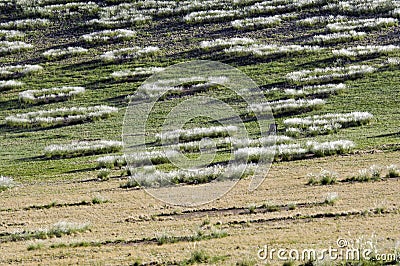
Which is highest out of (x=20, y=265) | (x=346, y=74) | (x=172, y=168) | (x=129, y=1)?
(x=129, y=1)

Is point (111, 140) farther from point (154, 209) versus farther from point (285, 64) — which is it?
point (285, 64)

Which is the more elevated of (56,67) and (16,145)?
(56,67)

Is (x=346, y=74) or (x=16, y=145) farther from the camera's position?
(x=346, y=74)

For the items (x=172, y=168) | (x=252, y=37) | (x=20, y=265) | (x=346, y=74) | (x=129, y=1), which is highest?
(x=129, y=1)

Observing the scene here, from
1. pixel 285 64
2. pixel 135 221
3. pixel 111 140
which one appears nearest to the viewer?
pixel 135 221

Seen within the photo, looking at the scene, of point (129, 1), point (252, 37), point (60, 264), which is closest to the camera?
point (60, 264)

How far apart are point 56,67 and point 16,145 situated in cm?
1279

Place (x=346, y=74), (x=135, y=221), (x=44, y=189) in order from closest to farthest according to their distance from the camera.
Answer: (x=135, y=221)
(x=44, y=189)
(x=346, y=74)

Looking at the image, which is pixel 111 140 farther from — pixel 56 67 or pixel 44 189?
pixel 56 67

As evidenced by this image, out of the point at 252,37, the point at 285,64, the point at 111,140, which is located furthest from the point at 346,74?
the point at 111,140

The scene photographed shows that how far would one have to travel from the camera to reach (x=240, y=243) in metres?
16.6

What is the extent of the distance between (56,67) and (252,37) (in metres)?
13.1

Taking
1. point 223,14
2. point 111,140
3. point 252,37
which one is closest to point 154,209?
point 111,140

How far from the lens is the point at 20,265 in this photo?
53.1 ft
